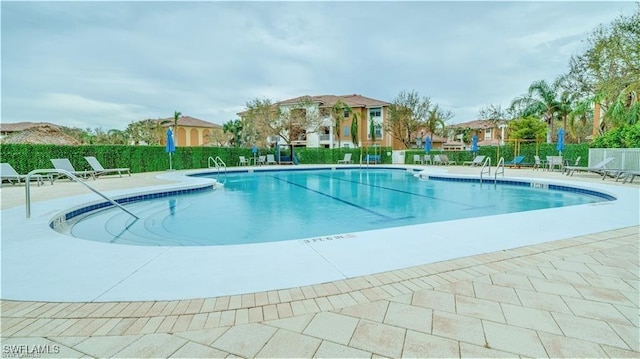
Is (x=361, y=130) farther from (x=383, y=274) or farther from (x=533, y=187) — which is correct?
(x=383, y=274)

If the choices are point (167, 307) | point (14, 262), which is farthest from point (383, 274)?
point (14, 262)

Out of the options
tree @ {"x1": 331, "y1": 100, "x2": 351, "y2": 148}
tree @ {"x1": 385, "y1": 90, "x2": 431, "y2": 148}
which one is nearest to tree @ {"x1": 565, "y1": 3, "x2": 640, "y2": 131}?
tree @ {"x1": 385, "y1": 90, "x2": 431, "y2": 148}

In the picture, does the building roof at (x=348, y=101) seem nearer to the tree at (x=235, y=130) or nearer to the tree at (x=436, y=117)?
the tree at (x=436, y=117)

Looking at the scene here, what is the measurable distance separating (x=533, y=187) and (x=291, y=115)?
2203 centimetres

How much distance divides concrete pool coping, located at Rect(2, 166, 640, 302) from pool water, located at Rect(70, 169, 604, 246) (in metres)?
1.54

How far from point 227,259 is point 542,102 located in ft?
104

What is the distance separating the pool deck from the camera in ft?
5.66

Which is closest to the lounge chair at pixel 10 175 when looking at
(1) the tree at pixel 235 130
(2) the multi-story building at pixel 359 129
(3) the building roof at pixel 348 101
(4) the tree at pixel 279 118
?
(4) the tree at pixel 279 118

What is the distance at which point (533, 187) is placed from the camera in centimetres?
1124

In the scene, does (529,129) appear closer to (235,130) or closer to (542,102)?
(542,102)

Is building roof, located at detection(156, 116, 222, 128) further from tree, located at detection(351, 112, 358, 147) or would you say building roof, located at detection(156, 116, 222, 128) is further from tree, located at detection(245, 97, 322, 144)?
tree, located at detection(351, 112, 358, 147)

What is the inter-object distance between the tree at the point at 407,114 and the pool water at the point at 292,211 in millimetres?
22810

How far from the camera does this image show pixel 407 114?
33.2 m

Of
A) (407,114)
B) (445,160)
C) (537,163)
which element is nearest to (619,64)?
(537,163)
